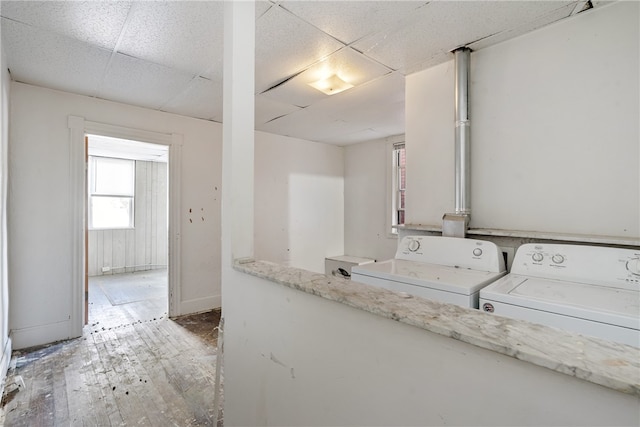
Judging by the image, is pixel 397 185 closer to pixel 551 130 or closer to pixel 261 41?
pixel 551 130

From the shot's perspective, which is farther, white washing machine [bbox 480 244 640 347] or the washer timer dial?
the washer timer dial

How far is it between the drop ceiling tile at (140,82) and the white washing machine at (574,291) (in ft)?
8.90

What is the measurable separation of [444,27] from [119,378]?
3192 millimetres

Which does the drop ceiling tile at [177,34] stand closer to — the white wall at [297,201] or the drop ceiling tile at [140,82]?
the drop ceiling tile at [140,82]

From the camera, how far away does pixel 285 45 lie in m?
2.03

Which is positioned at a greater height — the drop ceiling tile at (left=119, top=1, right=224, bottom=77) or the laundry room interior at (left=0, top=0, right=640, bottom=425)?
the drop ceiling tile at (left=119, top=1, right=224, bottom=77)

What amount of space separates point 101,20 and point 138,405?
7.63 ft

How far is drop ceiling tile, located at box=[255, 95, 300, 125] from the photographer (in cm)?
307

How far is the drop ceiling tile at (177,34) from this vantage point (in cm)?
166

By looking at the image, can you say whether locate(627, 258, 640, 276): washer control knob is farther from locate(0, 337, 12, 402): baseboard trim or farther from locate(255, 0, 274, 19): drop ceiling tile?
locate(0, 337, 12, 402): baseboard trim

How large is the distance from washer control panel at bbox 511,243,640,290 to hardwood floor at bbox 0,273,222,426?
1814mm

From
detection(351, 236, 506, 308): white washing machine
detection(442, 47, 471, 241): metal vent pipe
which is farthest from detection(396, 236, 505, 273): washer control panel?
detection(442, 47, 471, 241): metal vent pipe

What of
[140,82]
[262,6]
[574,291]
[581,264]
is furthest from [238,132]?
[140,82]

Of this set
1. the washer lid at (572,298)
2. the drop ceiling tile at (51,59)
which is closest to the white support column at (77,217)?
the drop ceiling tile at (51,59)
